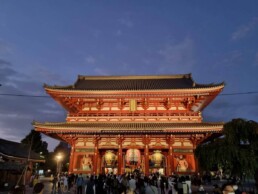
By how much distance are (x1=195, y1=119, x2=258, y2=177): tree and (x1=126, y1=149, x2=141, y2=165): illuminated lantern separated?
13.4 metres

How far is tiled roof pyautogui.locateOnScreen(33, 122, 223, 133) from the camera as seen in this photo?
2227cm

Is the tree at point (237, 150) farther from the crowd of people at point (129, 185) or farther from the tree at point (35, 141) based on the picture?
the tree at point (35, 141)

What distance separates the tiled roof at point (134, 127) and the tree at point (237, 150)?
10463mm

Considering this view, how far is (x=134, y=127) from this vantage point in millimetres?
22875

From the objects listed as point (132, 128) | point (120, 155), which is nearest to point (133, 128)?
point (132, 128)

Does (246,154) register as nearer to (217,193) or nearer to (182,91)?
(217,193)

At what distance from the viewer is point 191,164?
2314 cm

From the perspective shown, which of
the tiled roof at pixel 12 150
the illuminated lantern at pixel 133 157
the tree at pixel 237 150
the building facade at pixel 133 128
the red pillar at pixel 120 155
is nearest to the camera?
the tree at pixel 237 150

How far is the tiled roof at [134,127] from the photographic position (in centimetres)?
2227

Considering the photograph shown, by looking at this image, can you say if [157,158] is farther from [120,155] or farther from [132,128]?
[132,128]

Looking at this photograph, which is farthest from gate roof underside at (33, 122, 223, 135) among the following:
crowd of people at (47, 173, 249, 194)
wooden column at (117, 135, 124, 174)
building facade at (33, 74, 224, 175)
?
crowd of people at (47, 173, 249, 194)

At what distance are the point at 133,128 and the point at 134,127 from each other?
19 cm

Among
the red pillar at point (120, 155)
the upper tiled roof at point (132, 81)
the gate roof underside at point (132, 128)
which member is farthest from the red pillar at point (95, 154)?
the upper tiled roof at point (132, 81)

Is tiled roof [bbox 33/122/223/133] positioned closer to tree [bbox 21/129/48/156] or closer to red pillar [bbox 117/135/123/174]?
red pillar [bbox 117/135/123/174]
